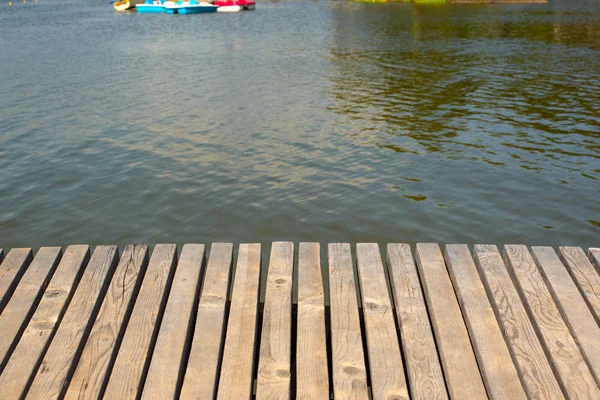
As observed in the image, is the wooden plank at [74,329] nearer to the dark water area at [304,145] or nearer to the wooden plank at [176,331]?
the wooden plank at [176,331]

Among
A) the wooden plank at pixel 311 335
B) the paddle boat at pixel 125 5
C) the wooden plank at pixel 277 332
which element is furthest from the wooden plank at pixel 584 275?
the paddle boat at pixel 125 5

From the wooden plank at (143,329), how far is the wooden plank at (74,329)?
210mm

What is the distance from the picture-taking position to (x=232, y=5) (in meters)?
47.0

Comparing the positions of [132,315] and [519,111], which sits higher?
[132,315]

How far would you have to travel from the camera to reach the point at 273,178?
9242 mm

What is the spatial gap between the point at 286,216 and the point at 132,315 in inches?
188

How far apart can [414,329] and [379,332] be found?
7.2 inches

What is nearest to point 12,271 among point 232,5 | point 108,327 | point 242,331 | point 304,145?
point 108,327

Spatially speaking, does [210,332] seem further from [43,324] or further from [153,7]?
[153,7]

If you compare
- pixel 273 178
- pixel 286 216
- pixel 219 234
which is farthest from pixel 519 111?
pixel 219 234

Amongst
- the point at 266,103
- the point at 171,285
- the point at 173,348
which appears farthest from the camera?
the point at 266,103

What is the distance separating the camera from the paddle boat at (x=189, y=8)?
44969 mm

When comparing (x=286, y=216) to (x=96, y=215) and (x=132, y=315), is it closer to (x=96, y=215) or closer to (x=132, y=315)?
(x=96, y=215)

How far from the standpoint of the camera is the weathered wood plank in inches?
105
